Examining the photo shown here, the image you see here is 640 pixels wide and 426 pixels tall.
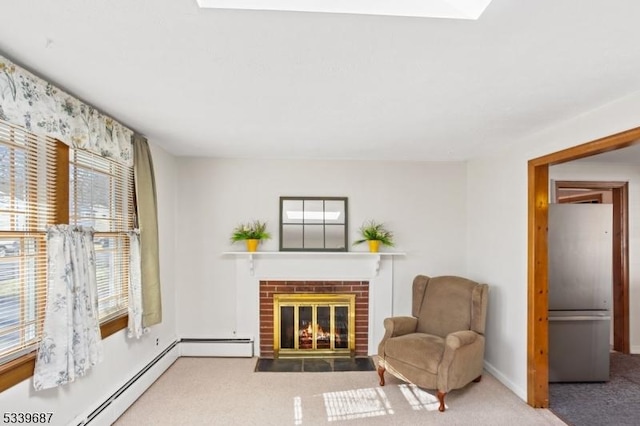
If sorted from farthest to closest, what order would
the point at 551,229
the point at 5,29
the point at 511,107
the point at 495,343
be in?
the point at 495,343 → the point at 551,229 → the point at 511,107 → the point at 5,29

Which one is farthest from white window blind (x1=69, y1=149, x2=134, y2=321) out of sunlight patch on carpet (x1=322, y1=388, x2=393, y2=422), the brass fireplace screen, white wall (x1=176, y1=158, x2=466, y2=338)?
sunlight patch on carpet (x1=322, y1=388, x2=393, y2=422)

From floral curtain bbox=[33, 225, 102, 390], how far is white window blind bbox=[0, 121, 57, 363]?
0.08 metres

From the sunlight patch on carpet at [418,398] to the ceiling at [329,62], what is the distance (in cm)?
232

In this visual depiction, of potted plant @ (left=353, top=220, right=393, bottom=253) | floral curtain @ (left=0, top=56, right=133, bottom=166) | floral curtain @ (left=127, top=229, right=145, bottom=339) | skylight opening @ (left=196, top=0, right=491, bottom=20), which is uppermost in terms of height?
skylight opening @ (left=196, top=0, right=491, bottom=20)

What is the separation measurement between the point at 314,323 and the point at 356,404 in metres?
1.24

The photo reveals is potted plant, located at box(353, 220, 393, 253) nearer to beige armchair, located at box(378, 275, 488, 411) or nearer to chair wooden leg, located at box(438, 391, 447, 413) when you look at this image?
beige armchair, located at box(378, 275, 488, 411)

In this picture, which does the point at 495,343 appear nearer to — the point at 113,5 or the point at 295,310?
the point at 295,310

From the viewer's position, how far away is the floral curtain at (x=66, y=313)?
1930 mm

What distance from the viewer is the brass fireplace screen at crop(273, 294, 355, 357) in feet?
13.3

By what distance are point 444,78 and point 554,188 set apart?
316cm

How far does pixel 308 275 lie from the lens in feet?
13.4

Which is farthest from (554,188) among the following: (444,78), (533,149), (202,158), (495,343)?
(202,158)

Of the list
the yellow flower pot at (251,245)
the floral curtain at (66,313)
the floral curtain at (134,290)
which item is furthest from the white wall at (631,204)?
the floral curtain at (66,313)

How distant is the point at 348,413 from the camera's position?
111 inches
